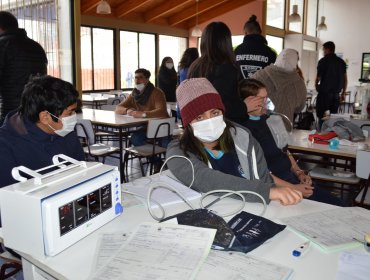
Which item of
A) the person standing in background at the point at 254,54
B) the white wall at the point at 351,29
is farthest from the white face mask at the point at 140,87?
the white wall at the point at 351,29

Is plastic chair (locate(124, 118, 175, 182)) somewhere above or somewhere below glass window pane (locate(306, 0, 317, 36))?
below

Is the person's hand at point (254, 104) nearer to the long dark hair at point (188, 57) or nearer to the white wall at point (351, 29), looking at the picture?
the long dark hair at point (188, 57)

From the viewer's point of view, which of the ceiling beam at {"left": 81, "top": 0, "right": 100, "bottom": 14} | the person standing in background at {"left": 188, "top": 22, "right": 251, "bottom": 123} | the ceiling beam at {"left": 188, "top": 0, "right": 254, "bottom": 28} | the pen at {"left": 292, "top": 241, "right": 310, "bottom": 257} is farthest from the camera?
the ceiling beam at {"left": 188, "top": 0, "right": 254, "bottom": 28}

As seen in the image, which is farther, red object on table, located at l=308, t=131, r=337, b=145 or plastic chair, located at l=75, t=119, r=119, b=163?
plastic chair, located at l=75, t=119, r=119, b=163

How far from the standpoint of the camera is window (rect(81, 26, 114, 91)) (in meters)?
9.05

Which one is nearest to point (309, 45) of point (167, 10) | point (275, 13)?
point (275, 13)

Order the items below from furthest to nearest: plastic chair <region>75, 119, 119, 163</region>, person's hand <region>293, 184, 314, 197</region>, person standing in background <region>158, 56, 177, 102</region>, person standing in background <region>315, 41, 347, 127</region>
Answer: person standing in background <region>315, 41, 347, 127</region> → person standing in background <region>158, 56, 177, 102</region> → plastic chair <region>75, 119, 119, 163</region> → person's hand <region>293, 184, 314, 197</region>

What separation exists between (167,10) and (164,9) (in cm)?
11

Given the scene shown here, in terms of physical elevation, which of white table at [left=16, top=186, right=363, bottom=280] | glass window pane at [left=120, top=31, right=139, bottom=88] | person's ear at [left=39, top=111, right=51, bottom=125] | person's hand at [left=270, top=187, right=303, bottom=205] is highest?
glass window pane at [left=120, top=31, right=139, bottom=88]

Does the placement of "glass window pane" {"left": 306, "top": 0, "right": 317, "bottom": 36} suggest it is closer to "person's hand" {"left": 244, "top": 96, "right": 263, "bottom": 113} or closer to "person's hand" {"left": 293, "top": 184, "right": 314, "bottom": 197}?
"person's hand" {"left": 244, "top": 96, "right": 263, "bottom": 113}

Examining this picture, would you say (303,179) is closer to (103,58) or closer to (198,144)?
(198,144)

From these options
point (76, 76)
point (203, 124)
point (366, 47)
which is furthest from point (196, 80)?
point (366, 47)

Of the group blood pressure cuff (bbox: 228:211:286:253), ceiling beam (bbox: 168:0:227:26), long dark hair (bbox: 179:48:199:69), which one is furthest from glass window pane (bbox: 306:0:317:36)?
blood pressure cuff (bbox: 228:211:286:253)

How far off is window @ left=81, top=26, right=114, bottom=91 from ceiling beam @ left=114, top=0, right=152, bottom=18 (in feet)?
1.65
